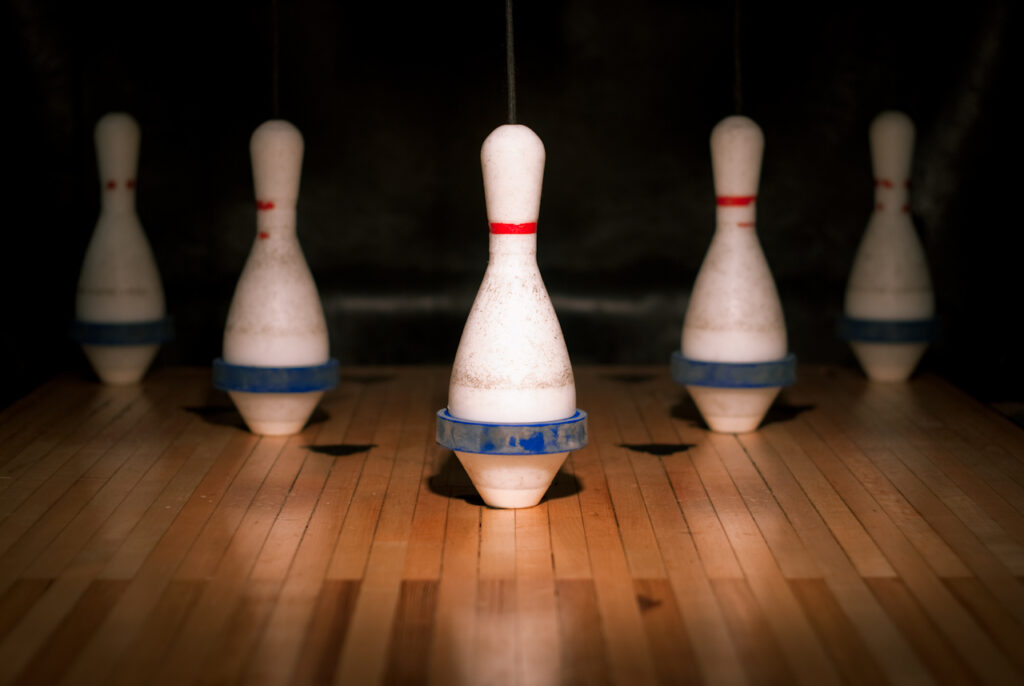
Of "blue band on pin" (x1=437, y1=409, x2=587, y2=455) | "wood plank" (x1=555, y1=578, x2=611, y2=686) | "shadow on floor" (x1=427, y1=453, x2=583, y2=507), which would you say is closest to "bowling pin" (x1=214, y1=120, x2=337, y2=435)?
"shadow on floor" (x1=427, y1=453, x2=583, y2=507)

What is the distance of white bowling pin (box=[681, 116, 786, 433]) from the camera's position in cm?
374

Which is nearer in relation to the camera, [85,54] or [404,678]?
[404,678]

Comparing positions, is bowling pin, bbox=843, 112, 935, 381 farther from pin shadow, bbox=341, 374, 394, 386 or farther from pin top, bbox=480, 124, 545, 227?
pin top, bbox=480, 124, 545, 227

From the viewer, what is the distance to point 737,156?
12.3 feet

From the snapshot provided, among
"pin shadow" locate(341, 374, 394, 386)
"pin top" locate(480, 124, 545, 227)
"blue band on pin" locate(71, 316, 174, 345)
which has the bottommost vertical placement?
"pin shadow" locate(341, 374, 394, 386)

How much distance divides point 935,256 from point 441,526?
9.09ft

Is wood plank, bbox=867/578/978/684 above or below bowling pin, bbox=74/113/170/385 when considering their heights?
below

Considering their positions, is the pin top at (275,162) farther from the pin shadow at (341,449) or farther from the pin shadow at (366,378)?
the pin shadow at (366,378)

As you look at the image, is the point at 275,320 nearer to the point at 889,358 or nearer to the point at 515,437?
the point at 515,437

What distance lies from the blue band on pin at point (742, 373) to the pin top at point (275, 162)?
128 cm

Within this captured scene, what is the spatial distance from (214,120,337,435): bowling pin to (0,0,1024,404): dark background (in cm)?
117

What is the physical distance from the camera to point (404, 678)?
206 centimetres

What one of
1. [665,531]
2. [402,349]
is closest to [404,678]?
[665,531]

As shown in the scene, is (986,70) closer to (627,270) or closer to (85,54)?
(627,270)
